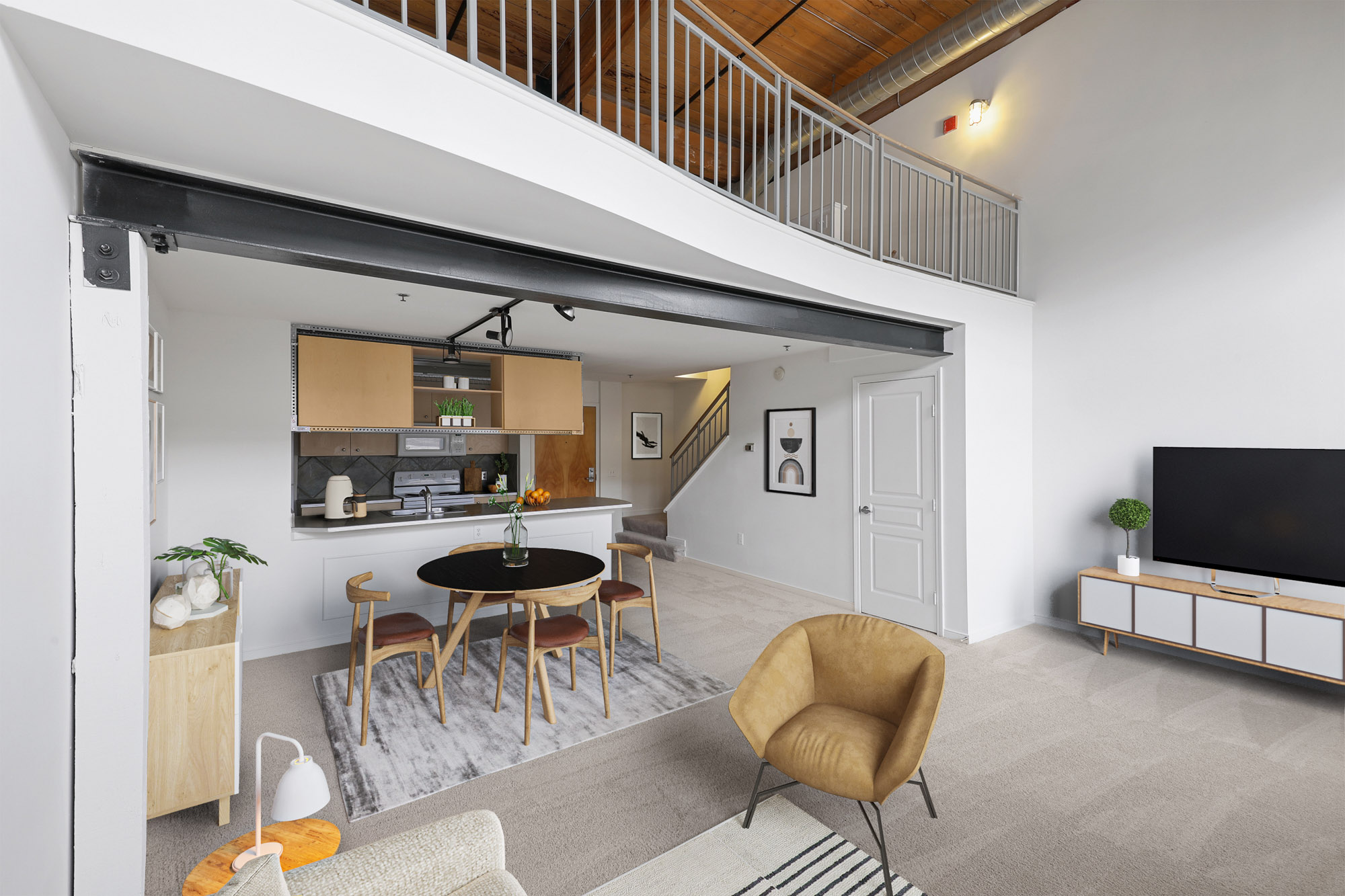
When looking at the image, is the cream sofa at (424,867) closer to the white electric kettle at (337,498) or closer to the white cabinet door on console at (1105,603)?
the white electric kettle at (337,498)

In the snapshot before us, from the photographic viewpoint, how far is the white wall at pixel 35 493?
3.90ft

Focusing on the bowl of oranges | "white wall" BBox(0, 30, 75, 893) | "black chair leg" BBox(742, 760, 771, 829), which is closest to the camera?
"white wall" BBox(0, 30, 75, 893)

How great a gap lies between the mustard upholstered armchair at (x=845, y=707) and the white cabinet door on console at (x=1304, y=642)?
262 centimetres

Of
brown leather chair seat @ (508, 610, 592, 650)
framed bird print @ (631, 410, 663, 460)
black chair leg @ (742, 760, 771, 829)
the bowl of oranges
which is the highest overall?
framed bird print @ (631, 410, 663, 460)

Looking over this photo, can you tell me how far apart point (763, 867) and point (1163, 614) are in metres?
3.50

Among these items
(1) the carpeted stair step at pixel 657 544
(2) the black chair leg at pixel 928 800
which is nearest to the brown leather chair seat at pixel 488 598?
(2) the black chair leg at pixel 928 800

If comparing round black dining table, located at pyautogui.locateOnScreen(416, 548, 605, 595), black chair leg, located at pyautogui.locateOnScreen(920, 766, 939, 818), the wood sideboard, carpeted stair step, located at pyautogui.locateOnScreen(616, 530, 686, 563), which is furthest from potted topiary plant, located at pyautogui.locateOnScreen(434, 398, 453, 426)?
black chair leg, located at pyautogui.locateOnScreen(920, 766, 939, 818)

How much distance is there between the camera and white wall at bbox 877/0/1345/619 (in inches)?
146

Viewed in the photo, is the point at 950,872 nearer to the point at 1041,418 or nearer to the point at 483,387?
the point at 1041,418

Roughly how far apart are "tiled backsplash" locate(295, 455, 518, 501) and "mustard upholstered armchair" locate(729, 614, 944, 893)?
15.4 ft

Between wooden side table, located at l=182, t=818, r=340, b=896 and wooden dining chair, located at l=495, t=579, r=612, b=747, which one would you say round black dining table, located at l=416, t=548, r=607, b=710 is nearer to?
wooden dining chair, located at l=495, t=579, r=612, b=747

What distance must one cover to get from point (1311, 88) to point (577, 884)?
591cm

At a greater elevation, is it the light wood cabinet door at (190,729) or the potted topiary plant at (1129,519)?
the potted topiary plant at (1129,519)

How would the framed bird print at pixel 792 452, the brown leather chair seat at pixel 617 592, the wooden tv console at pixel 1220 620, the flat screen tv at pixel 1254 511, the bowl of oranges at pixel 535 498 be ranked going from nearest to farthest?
the wooden tv console at pixel 1220 620, the flat screen tv at pixel 1254 511, the brown leather chair seat at pixel 617 592, the bowl of oranges at pixel 535 498, the framed bird print at pixel 792 452
